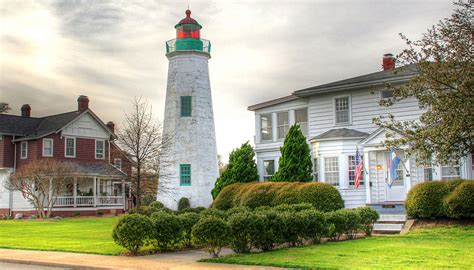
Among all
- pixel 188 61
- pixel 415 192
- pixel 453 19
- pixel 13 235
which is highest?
pixel 188 61

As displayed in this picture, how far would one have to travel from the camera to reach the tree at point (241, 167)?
30328mm

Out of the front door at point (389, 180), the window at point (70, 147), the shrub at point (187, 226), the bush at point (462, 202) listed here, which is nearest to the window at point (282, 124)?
the front door at point (389, 180)

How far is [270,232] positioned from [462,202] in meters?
8.59

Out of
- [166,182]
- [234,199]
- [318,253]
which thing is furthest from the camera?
[166,182]

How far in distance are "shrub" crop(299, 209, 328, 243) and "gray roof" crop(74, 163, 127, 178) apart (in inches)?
1112

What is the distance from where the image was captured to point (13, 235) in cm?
2333

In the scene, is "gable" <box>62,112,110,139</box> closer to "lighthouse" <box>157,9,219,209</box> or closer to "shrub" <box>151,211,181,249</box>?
"lighthouse" <box>157,9,219,209</box>

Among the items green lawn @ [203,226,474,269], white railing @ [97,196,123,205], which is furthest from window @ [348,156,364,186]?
white railing @ [97,196,123,205]

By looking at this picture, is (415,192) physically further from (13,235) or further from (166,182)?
(166,182)

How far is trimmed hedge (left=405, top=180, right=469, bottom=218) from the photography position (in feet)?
68.0

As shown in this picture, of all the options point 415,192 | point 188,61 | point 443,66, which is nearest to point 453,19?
point 443,66

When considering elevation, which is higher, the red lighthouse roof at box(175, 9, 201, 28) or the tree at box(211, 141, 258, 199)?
the red lighthouse roof at box(175, 9, 201, 28)

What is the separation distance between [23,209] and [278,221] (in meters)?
32.2

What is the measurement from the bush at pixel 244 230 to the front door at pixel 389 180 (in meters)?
12.0
